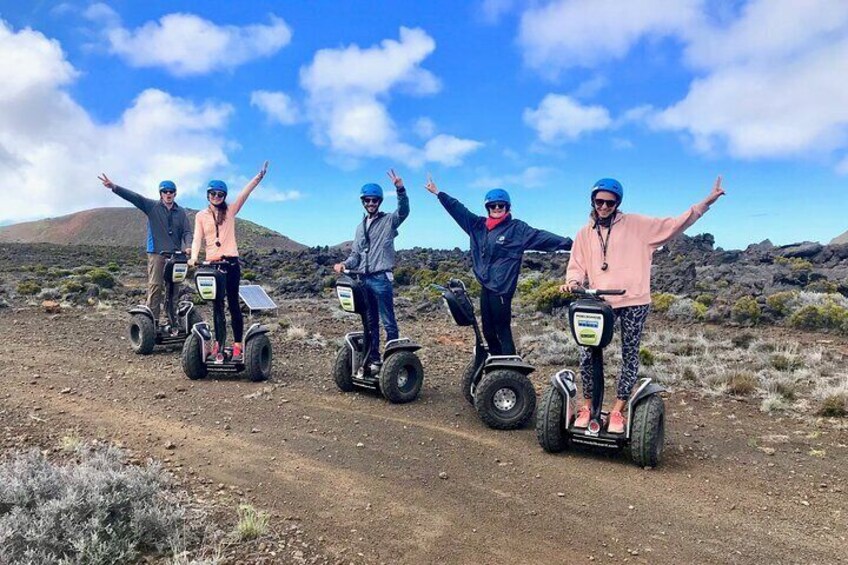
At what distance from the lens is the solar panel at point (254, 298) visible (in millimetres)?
7885

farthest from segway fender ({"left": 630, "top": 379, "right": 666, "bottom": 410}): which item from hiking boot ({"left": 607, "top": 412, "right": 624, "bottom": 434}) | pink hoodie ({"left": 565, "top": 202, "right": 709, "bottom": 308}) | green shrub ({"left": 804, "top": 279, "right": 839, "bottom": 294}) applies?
green shrub ({"left": 804, "top": 279, "right": 839, "bottom": 294})

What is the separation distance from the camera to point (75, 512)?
3459 mm

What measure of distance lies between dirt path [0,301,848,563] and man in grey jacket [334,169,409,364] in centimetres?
106

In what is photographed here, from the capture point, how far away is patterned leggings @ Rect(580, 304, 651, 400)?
512cm

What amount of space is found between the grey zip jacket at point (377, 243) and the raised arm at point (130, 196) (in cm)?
425

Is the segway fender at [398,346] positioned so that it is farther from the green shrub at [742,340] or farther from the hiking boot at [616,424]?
the green shrub at [742,340]

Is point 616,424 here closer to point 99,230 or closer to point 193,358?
point 193,358

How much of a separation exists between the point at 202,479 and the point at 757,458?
180 inches

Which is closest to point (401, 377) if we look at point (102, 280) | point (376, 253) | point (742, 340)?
point (376, 253)

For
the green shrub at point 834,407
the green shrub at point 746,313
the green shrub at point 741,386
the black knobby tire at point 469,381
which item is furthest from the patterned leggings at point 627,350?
the green shrub at point 746,313

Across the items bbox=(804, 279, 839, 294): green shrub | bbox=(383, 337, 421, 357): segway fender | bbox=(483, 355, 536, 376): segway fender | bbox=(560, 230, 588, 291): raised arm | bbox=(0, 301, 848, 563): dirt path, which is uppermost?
bbox=(804, 279, 839, 294): green shrub

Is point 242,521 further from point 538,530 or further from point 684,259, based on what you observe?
point 684,259

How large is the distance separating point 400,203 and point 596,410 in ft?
9.67

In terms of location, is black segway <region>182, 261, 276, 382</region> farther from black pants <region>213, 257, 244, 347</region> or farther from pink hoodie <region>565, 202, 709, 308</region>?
pink hoodie <region>565, 202, 709, 308</region>
